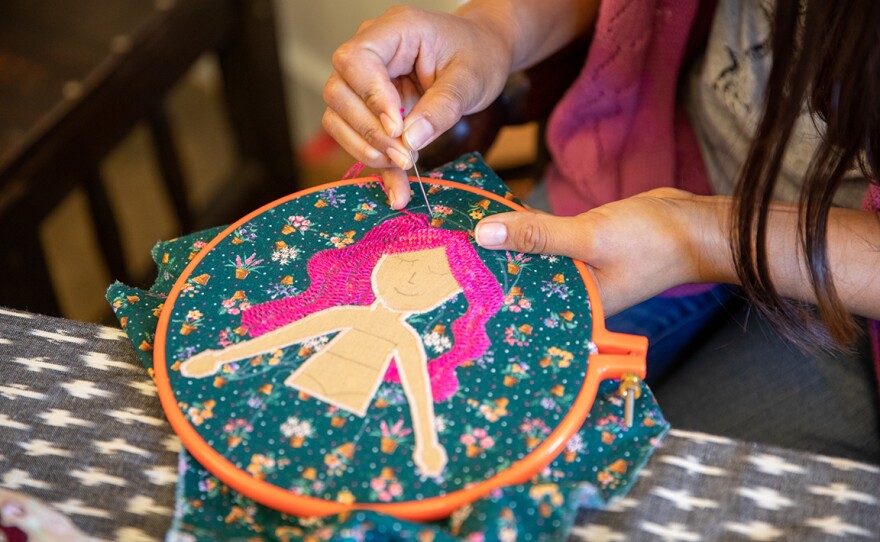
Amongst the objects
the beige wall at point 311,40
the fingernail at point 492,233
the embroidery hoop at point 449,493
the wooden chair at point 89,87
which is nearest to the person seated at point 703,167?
the fingernail at point 492,233

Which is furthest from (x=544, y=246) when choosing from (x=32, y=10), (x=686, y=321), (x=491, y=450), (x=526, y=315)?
(x=32, y=10)

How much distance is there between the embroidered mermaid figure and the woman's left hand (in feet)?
0.16

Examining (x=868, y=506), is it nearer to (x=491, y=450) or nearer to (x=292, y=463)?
(x=491, y=450)

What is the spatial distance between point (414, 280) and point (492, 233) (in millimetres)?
73

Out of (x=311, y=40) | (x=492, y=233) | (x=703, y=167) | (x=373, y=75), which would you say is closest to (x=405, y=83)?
(x=373, y=75)

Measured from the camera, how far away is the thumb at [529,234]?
0.64m

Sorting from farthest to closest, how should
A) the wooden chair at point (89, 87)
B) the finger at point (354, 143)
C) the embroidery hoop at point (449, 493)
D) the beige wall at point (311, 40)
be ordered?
the beige wall at point (311, 40)
the wooden chair at point (89, 87)
the finger at point (354, 143)
the embroidery hoop at point (449, 493)

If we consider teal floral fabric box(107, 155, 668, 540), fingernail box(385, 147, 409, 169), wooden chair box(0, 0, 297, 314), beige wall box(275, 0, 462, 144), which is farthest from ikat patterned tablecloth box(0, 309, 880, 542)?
beige wall box(275, 0, 462, 144)

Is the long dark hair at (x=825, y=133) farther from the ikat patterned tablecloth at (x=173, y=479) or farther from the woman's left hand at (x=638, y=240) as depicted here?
the ikat patterned tablecloth at (x=173, y=479)

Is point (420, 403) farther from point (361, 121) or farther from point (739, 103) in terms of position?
point (739, 103)

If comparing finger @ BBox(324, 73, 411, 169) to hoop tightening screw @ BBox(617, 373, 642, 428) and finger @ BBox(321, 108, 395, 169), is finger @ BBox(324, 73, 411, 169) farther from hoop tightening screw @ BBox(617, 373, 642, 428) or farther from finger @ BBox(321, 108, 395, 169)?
hoop tightening screw @ BBox(617, 373, 642, 428)

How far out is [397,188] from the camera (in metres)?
0.69

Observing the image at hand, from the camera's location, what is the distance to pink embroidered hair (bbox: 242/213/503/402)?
0.57m

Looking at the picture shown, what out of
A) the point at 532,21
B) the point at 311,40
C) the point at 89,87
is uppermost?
the point at 311,40
